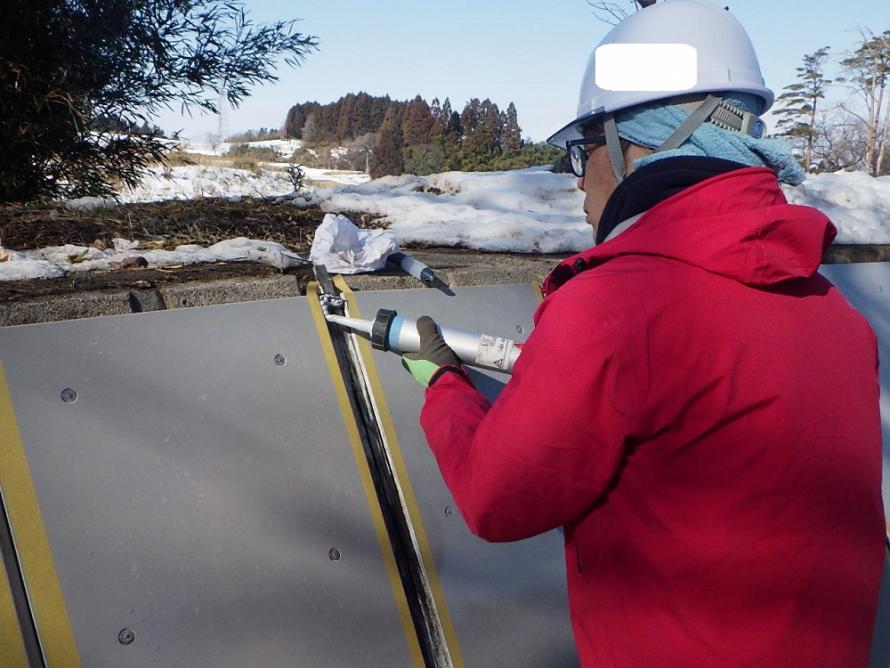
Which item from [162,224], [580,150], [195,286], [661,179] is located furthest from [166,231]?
[661,179]

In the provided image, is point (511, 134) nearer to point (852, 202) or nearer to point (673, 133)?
point (852, 202)

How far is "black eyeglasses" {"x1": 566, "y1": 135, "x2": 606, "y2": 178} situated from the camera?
164 cm

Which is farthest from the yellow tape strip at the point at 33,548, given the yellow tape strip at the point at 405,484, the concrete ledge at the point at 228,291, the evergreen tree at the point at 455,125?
the evergreen tree at the point at 455,125

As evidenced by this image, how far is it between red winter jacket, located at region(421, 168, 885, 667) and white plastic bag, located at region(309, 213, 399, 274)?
4.20 ft

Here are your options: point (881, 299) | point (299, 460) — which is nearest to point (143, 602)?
point (299, 460)

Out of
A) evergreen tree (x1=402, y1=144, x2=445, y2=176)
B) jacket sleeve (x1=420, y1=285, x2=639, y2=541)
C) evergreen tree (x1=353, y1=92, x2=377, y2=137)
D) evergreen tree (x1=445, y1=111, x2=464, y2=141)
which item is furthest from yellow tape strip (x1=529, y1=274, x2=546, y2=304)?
evergreen tree (x1=353, y1=92, x2=377, y2=137)

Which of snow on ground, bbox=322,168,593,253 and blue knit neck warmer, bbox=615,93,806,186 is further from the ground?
blue knit neck warmer, bbox=615,93,806,186

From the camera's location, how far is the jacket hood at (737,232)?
3.77 feet

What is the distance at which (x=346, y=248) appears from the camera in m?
2.49

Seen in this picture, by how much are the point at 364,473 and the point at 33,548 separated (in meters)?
0.80

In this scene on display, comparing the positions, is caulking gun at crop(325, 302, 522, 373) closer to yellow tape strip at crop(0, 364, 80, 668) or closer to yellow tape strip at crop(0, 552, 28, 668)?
yellow tape strip at crop(0, 364, 80, 668)

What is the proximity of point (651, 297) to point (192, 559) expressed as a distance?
1.22 meters

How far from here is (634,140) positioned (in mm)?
1560

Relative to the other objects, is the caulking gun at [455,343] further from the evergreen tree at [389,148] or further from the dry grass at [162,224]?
the evergreen tree at [389,148]
